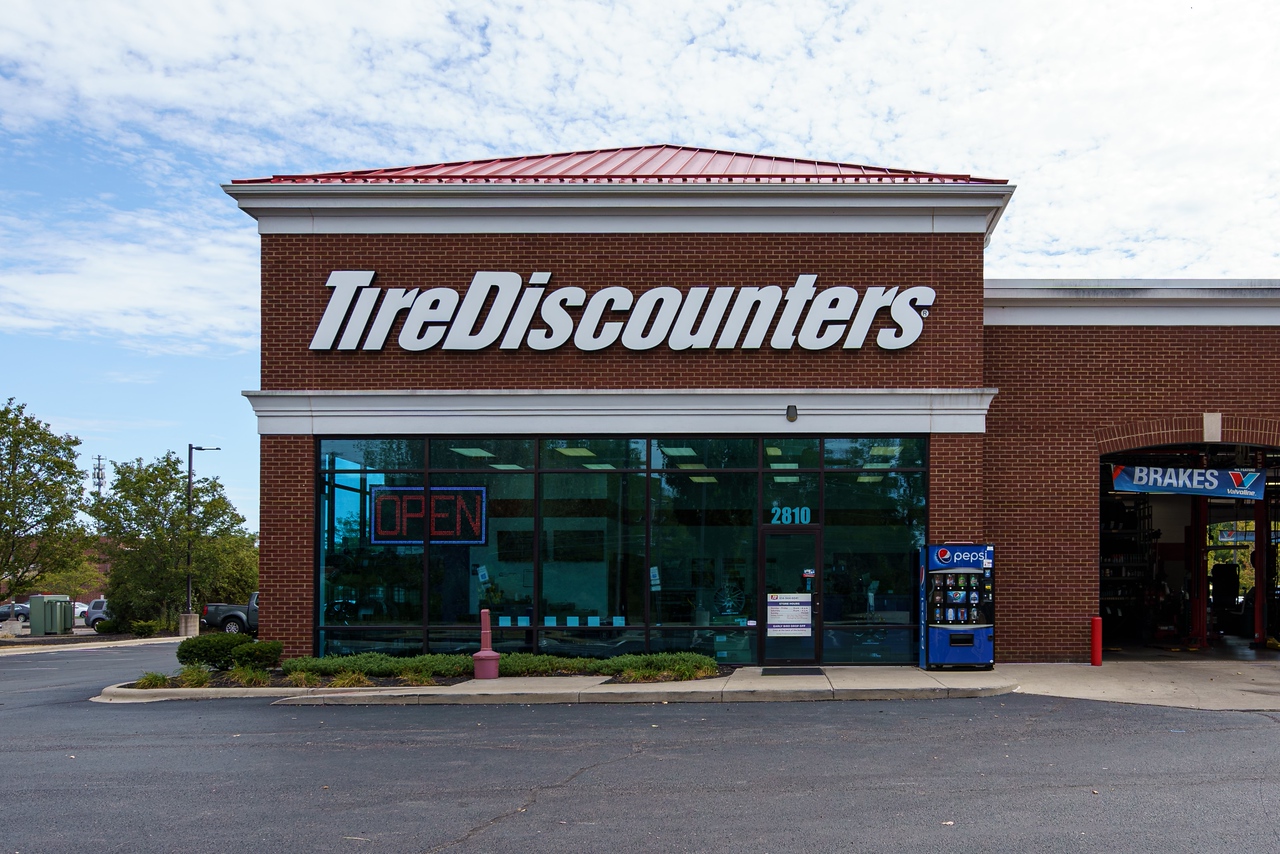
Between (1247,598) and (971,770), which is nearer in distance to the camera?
(971,770)

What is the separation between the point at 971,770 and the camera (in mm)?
9430

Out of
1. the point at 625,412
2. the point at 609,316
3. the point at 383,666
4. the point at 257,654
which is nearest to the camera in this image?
the point at 383,666

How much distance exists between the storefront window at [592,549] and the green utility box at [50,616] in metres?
30.7

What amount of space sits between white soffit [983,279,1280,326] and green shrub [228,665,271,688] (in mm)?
12763

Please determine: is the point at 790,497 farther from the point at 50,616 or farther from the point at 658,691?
the point at 50,616

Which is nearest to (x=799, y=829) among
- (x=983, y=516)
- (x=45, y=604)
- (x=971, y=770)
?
(x=971, y=770)

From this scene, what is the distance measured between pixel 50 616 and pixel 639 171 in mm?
32394

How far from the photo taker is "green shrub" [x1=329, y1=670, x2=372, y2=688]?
603 inches

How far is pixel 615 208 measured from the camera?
17.0m

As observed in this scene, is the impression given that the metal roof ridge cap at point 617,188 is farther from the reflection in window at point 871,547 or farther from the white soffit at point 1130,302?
the reflection in window at point 871,547

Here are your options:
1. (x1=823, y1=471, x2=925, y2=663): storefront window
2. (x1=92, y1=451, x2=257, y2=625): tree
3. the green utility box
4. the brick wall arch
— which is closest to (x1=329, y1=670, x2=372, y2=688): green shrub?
(x1=823, y1=471, x2=925, y2=663): storefront window

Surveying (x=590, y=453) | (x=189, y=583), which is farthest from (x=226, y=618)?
(x=590, y=453)

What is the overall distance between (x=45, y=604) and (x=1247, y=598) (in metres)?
39.3

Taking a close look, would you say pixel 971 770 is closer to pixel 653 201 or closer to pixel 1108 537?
pixel 653 201
